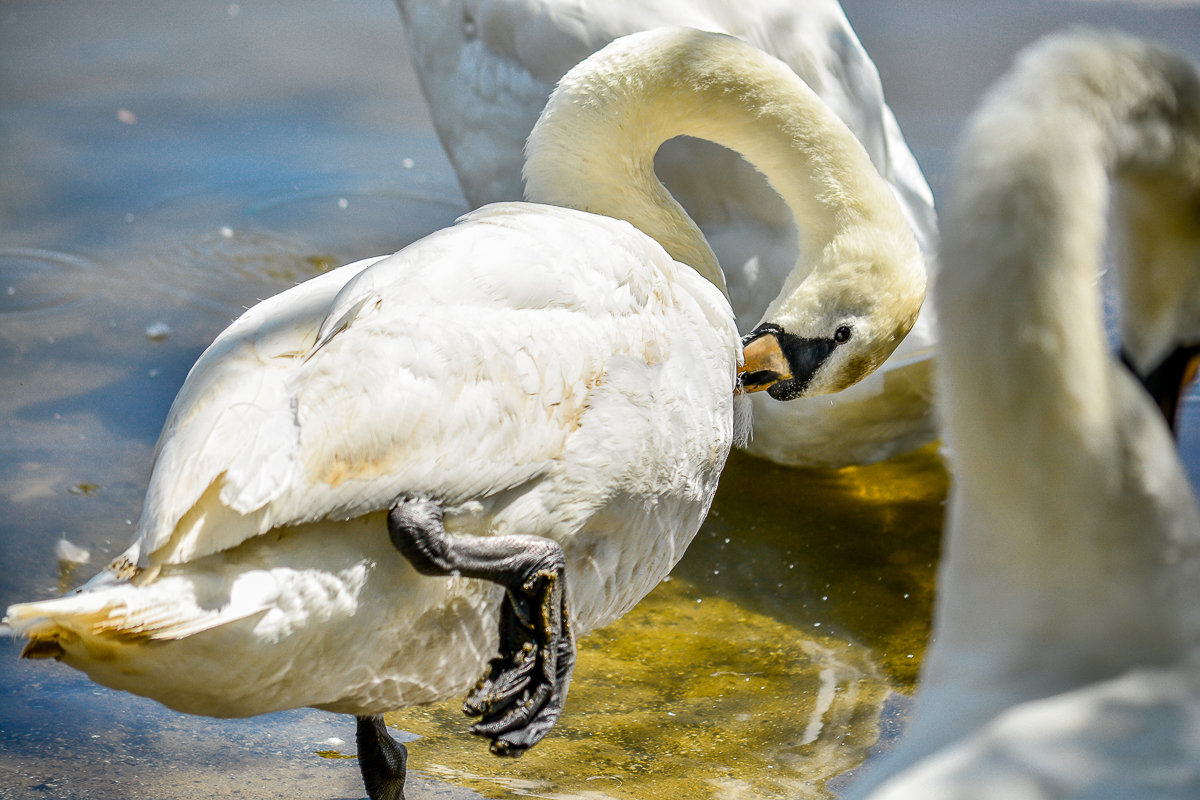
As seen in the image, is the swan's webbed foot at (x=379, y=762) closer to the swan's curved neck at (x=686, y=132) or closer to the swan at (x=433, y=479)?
the swan at (x=433, y=479)

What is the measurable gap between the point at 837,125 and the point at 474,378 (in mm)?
1435

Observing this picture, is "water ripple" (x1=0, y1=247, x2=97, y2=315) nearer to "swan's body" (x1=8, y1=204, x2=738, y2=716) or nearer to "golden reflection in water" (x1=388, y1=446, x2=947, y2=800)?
"golden reflection in water" (x1=388, y1=446, x2=947, y2=800)

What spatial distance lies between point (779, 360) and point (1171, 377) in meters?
1.46

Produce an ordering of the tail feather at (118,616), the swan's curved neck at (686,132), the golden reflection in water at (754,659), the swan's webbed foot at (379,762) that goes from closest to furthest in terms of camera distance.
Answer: the tail feather at (118,616), the swan's webbed foot at (379,762), the golden reflection in water at (754,659), the swan's curved neck at (686,132)

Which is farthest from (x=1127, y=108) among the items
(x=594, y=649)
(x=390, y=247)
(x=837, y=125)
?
(x=390, y=247)

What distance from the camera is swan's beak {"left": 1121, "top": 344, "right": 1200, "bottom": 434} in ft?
5.71

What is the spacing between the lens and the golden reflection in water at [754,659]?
301 cm

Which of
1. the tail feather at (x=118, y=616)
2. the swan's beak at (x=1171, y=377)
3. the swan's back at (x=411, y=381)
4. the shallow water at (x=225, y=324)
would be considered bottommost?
the shallow water at (x=225, y=324)

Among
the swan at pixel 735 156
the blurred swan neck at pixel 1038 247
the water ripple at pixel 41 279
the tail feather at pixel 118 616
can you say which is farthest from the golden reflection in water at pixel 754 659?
the water ripple at pixel 41 279

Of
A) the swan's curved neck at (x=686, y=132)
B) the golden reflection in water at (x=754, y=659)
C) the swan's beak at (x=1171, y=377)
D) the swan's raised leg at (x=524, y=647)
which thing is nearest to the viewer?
the swan's beak at (x=1171, y=377)

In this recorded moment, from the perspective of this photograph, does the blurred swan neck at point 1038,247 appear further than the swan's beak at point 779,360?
No

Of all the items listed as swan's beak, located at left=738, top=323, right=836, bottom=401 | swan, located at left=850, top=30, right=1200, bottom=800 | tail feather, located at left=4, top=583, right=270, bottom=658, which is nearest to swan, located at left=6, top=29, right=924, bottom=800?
tail feather, located at left=4, top=583, right=270, bottom=658

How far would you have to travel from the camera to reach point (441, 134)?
4477mm

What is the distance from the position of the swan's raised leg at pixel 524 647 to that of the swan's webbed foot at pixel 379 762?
0.46 metres
